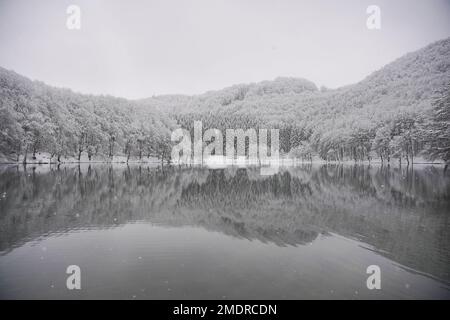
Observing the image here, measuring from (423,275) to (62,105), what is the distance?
13874 centimetres

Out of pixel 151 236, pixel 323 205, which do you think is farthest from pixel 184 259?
pixel 323 205

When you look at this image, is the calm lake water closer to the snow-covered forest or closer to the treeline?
the snow-covered forest

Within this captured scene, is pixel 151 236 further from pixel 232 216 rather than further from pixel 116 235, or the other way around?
pixel 232 216

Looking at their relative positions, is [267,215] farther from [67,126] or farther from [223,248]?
[67,126]

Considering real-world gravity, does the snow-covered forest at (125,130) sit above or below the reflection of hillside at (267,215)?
above

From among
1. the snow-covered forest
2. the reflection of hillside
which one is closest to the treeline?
the snow-covered forest

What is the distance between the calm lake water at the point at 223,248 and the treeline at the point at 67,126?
7268 cm

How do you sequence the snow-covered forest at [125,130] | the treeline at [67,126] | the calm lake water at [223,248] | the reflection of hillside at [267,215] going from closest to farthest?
the calm lake water at [223,248]
the reflection of hillside at [267,215]
the snow-covered forest at [125,130]
the treeline at [67,126]

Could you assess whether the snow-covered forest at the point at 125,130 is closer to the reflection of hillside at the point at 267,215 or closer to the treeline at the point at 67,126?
the treeline at the point at 67,126

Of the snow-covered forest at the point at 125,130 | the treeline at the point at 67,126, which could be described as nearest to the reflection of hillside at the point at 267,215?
the snow-covered forest at the point at 125,130

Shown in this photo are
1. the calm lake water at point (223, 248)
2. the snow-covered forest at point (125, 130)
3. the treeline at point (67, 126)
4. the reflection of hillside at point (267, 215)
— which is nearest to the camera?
the calm lake water at point (223, 248)

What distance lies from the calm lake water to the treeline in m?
72.7

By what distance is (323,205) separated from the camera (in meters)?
27.4

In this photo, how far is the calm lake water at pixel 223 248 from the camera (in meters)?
10.9
